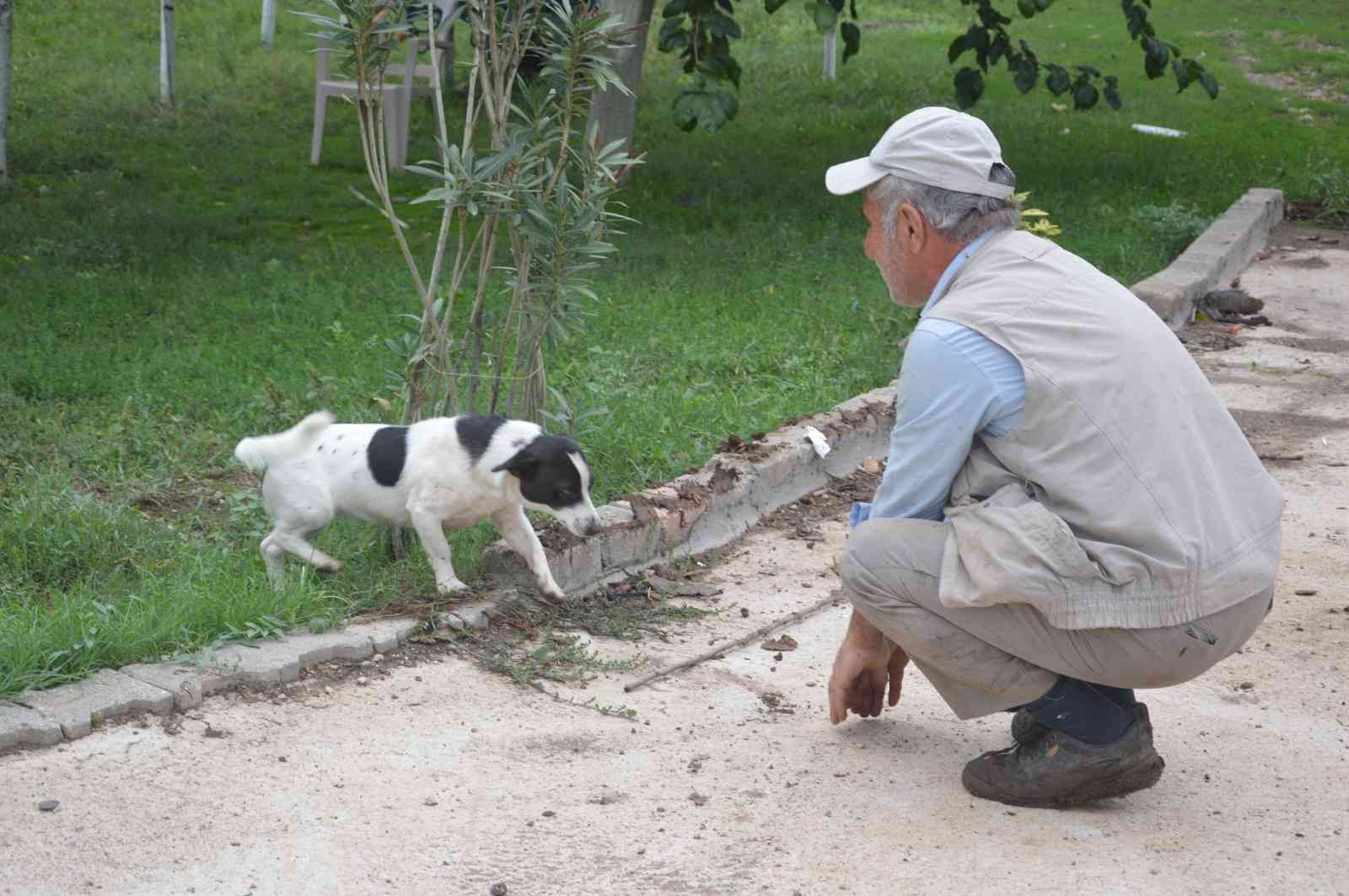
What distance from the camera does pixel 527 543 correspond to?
460 centimetres

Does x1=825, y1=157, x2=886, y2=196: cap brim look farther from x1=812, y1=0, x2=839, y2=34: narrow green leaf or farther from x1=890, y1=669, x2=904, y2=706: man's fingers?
x1=812, y1=0, x2=839, y2=34: narrow green leaf

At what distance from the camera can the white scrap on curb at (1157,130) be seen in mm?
15742

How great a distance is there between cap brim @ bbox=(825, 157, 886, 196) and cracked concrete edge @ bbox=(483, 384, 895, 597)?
1.57 meters

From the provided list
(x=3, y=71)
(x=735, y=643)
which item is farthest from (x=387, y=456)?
(x=3, y=71)

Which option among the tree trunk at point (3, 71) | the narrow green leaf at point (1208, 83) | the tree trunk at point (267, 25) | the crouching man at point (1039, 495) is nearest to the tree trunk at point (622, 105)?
the narrow green leaf at point (1208, 83)

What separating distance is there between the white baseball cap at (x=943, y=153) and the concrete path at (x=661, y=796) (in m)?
0.74

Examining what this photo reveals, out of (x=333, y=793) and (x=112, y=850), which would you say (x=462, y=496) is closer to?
(x=333, y=793)

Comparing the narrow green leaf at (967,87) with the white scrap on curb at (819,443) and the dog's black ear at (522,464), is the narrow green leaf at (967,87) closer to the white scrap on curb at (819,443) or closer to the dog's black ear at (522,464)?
the white scrap on curb at (819,443)

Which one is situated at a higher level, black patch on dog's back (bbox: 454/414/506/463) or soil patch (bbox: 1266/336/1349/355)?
black patch on dog's back (bbox: 454/414/506/463)

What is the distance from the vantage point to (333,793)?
134 inches

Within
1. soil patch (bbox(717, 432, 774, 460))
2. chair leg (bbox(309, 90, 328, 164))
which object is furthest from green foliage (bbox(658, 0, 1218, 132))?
soil patch (bbox(717, 432, 774, 460))

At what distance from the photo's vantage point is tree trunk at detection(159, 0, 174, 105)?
49.9ft

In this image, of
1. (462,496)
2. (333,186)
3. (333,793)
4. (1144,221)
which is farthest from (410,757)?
(333,186)

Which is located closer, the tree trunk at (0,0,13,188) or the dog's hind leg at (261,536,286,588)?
the dog's hind leg at (261,536,286,588)
